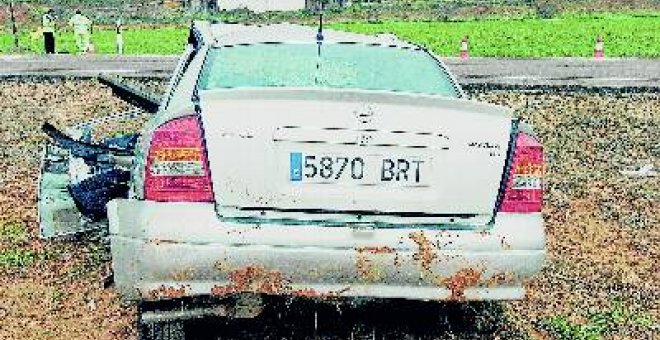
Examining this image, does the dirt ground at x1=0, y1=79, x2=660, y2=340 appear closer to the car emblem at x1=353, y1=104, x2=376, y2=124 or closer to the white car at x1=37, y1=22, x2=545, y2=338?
the white car at x1=37, y1=22, x2=545, y2=338

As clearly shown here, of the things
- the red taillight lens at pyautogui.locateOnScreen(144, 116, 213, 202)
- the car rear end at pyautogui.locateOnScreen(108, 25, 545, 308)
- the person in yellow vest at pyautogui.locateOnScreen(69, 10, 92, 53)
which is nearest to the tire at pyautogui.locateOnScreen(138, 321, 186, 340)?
the car rear end at pyautogui.locateOnScreen(108, 25, 545, 308)

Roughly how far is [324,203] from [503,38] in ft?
110

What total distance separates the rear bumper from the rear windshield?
856 mm

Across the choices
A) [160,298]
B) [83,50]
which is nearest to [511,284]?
[160,298]

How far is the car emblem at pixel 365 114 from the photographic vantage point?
3.89 m

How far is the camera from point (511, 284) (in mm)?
4027

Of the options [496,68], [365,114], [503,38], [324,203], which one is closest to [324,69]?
[365,114]

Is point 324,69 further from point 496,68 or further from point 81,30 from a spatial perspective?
point 81,30

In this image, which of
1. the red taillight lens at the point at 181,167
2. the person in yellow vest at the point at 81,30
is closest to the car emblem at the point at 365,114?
the red taillight lens at the point at 181,167

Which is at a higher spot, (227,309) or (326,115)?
(326,115)

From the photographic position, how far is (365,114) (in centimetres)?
390

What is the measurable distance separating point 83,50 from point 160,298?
24207 mm

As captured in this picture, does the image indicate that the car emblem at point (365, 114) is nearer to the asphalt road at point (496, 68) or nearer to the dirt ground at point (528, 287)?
the dirt ground at point (528, 287)

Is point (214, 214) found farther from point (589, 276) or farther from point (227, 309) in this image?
point (589, 276)
